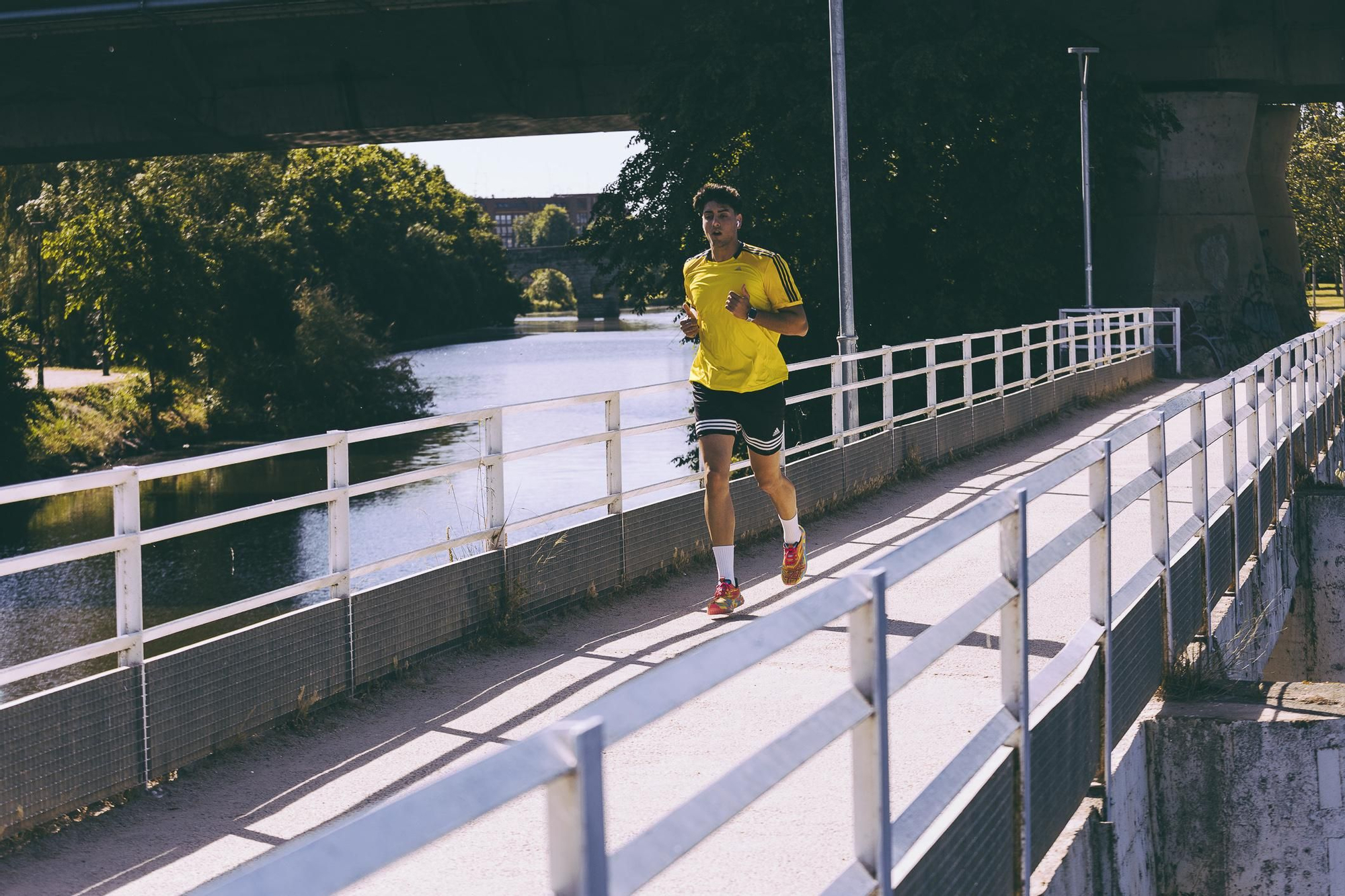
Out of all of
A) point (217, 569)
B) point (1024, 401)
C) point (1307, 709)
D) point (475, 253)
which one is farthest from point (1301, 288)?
point (475, 253)

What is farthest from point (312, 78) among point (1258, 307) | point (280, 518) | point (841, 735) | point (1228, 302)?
point (841, 735)

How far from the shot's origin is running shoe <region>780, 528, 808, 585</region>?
942cm

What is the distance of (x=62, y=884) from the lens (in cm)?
508

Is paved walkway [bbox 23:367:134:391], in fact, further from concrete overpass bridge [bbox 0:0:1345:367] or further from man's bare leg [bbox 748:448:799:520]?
man's bare leg [bbox 748:448:799:520]

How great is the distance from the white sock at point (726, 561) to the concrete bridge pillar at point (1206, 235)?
30.8m

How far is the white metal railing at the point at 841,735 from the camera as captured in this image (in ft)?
6.15

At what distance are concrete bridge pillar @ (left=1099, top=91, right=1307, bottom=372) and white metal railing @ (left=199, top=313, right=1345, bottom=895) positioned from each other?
33.3 metres

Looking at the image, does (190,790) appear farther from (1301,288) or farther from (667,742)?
(1301,288)

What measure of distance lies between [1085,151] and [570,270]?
119 metres

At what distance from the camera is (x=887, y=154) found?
3347cm

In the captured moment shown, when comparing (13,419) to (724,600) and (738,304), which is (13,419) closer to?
(724,600)

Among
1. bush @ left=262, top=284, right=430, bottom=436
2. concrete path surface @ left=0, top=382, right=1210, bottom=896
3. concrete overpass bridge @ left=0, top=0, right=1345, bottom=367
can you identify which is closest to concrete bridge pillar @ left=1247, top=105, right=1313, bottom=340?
concrete overpass bridge @ left=0, top=0, right=1345, bottom=367

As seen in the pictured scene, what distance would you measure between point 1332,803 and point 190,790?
15.7ft

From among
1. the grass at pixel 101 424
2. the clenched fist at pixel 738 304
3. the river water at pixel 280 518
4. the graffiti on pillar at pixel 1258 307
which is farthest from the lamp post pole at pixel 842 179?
the grass at pixel 101 424
